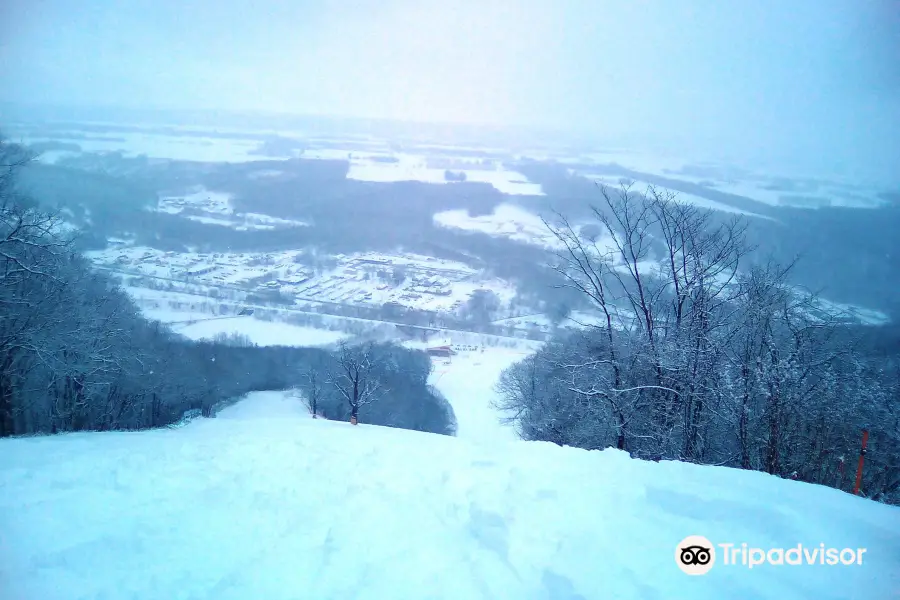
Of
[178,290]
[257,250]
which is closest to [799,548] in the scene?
[178,290]

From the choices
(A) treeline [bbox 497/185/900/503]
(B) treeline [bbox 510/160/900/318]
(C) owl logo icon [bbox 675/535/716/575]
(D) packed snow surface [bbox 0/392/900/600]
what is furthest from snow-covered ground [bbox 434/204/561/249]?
(C) owl logo icon [bbox 675/535/716/575]

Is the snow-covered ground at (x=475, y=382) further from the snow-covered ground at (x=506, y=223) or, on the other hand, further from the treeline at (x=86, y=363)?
the snow-covered ground at (x=506, y=223)

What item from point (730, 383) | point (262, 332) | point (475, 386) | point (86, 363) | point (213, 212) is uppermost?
point (730, 383)

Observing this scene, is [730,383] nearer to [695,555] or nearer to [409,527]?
[695,555]

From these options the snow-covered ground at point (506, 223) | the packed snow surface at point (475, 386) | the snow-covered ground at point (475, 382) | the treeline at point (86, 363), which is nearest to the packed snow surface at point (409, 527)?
the treeline at point (86, 363)

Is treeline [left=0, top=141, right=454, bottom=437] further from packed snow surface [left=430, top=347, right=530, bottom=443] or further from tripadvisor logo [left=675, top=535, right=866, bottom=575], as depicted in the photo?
tripadvisor logo [left=675, top=535, right=866, bottom=575]

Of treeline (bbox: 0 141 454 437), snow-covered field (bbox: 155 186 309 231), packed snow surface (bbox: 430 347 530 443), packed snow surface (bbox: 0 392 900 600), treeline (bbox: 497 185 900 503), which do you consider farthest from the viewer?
snow-covered field (bbox: 155 186 309 231)

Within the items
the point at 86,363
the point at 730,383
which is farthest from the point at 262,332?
the point at 730,383
